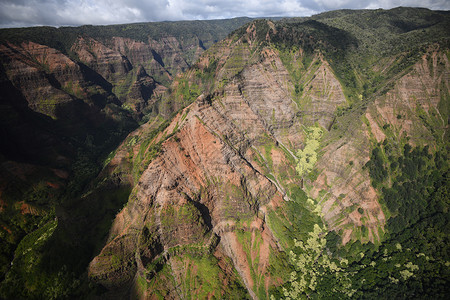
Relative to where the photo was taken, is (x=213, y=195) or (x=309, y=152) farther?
(x=309, y=152)

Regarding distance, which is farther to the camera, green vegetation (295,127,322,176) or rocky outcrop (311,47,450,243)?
green vegetation (295,127,322,176)

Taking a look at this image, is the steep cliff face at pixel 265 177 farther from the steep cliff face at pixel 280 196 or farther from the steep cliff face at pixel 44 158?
the steep cliff face at pixel 44 158

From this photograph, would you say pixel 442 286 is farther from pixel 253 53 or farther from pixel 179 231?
pixel 253 53

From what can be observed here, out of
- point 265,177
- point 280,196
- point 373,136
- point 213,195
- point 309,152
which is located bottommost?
point 280,196

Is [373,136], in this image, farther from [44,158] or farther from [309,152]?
[44,158]

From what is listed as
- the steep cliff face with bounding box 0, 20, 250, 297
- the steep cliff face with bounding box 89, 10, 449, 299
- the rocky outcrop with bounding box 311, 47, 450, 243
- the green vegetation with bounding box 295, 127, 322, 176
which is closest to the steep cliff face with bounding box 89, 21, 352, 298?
the steep cliff face with bounding box 89, 10, 449, 299

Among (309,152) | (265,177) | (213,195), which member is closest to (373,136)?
(309,152)

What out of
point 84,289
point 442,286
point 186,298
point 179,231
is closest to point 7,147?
point 84,289

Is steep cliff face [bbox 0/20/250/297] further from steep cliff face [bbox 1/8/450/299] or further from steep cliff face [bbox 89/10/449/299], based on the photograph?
steep cliff face [bbox 89/10/449/299]

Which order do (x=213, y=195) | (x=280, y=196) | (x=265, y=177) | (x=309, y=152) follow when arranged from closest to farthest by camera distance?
(x=213, y=195) < (x=265, y=177) < (x=280, y=196) < (x=309, y=152)

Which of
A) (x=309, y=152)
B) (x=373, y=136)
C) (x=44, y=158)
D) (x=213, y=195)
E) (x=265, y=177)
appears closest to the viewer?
(x=213, y=195)

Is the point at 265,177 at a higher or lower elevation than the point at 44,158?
higher
